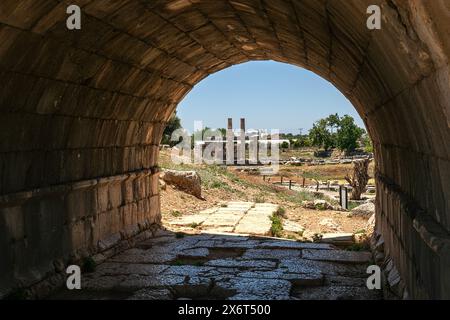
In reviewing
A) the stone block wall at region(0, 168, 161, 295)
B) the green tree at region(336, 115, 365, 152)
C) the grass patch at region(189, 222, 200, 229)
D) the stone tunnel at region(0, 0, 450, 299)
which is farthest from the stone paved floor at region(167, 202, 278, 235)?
the green tree at region(336, 115, 365, 152)

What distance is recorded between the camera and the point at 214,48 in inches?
427

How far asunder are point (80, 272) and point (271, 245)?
4.23m

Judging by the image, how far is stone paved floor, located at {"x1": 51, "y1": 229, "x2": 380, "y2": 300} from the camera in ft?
24.8

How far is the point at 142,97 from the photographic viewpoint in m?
10.6

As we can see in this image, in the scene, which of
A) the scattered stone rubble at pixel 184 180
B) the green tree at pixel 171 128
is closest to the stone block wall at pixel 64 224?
the scattered stone rubble at pixel 184 180

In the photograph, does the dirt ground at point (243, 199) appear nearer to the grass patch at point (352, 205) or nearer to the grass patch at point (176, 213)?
the grass patch at point (176, 213)

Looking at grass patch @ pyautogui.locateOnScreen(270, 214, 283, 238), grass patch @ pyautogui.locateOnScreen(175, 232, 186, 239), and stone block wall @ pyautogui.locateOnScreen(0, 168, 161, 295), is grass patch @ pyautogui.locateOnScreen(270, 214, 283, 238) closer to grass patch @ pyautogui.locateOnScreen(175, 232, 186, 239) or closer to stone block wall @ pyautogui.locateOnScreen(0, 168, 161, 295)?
grass patch @ pyautogui.locateOnScreen(175, 232, 186, 239)

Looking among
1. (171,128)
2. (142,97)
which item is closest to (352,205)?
(142,97)

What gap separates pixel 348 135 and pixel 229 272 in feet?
240

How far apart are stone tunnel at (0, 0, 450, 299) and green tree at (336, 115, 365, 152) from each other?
226 feet

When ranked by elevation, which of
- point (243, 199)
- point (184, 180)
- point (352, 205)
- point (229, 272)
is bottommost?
point (352, 205)

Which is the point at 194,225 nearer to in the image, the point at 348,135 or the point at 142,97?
the point at 142,97
